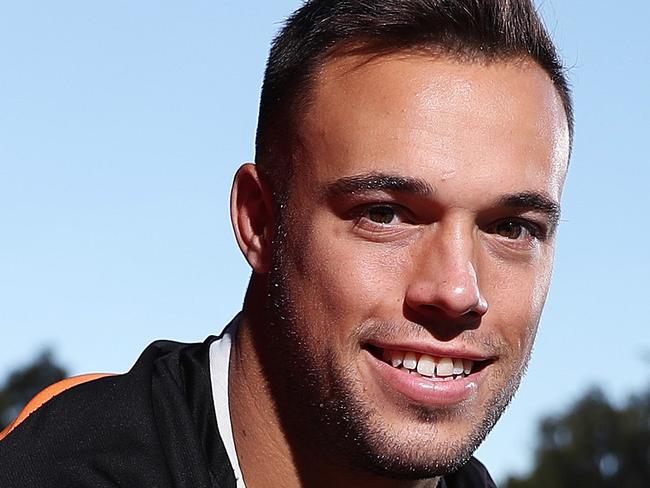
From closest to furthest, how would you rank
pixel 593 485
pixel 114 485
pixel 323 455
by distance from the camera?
pixel 114 485 < pixel 323 455 < pixel 593 485

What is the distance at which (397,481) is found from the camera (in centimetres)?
492

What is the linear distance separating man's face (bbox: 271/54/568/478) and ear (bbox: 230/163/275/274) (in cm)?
22

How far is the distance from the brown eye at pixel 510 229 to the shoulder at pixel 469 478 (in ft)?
3.97

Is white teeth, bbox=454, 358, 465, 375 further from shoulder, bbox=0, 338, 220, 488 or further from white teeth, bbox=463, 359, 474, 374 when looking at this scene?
shoulder, bbox=0, 338, 220, 488

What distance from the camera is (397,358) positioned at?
457cm

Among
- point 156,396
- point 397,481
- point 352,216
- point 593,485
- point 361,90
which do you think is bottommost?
point 593,485

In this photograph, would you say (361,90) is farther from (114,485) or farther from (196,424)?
(114,485)

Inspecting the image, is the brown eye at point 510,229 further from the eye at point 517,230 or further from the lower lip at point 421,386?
the lower lip at point 421,386

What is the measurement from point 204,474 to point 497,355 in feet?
3.66

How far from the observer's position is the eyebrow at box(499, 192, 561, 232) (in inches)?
183

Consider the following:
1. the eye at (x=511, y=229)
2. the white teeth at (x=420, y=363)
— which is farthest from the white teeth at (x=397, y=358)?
Answer: the eye at (x=511, y=229)

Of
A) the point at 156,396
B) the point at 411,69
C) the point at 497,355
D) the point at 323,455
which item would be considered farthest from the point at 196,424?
the point at 411,69

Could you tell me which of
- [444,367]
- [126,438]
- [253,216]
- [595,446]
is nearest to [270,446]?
[126,438]

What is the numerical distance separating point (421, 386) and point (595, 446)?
174 ft
